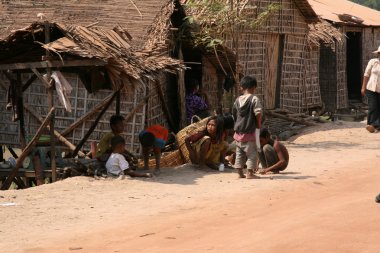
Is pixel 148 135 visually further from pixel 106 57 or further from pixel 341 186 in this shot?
pixel 341 186

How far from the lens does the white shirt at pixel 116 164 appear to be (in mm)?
12203

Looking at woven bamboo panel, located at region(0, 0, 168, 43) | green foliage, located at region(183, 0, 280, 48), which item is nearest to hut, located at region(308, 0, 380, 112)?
green foliage, located at region(183, 0, 280, 48)

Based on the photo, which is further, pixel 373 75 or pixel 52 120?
pixel 373 75

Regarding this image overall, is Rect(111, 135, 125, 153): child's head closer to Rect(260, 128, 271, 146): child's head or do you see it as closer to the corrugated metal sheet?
Rect(260, 128, 271, 146): child's head

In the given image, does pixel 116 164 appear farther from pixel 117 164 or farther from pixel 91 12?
pixel 91 12

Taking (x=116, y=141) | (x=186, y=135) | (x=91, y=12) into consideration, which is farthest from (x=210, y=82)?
(x=116, y=141)

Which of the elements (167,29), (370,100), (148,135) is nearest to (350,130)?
(370,100)

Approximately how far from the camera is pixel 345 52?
26.0 metres

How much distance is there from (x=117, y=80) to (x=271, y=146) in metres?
2.48

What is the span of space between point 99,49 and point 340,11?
53.9 feet

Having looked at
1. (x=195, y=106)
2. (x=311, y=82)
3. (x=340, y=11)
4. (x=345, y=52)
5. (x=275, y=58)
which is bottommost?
(x=195, y=106)

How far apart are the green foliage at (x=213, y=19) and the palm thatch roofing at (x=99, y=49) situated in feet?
11.6

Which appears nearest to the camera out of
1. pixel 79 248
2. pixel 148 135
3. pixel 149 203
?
pixel 79 248

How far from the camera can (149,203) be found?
34.0 feet
